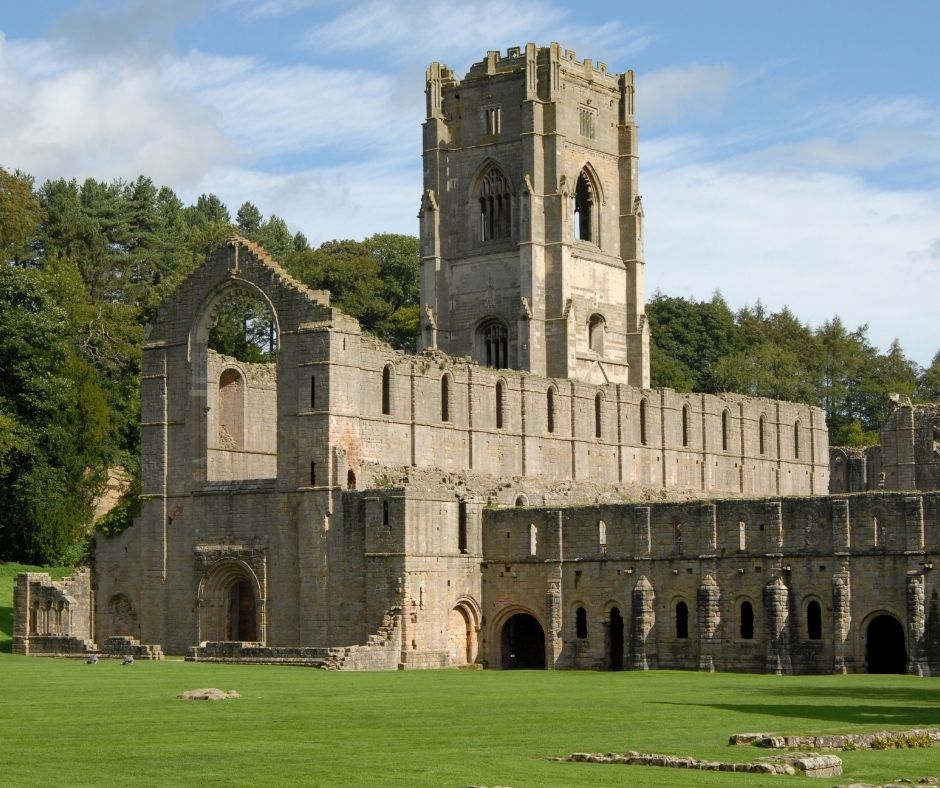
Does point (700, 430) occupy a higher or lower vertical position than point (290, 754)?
higher

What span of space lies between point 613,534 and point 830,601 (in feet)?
24.8

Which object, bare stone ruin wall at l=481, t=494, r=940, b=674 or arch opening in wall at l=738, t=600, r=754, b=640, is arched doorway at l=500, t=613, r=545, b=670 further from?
arch opening in wall at l=738, t=600, r=754, b=640

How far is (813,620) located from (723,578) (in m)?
3.06

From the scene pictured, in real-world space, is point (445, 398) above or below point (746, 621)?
above

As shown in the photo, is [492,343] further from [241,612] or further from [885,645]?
[885,645]

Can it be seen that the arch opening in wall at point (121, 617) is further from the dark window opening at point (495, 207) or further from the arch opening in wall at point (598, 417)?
the dark window opening at point (495, 207)

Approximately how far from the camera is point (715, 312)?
431 feet

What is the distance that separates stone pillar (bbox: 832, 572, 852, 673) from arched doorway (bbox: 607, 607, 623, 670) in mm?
7561

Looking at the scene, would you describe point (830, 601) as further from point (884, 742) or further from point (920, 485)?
point (920, 485)

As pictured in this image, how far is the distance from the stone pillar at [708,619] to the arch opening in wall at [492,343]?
27.3 metres

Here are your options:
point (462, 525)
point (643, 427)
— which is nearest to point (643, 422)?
point (643, 427)

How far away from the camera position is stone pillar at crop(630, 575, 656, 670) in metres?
61.6

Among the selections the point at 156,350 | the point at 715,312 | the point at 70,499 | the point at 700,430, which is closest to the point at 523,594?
the point at 156,350

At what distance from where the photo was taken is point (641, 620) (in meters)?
61.8
